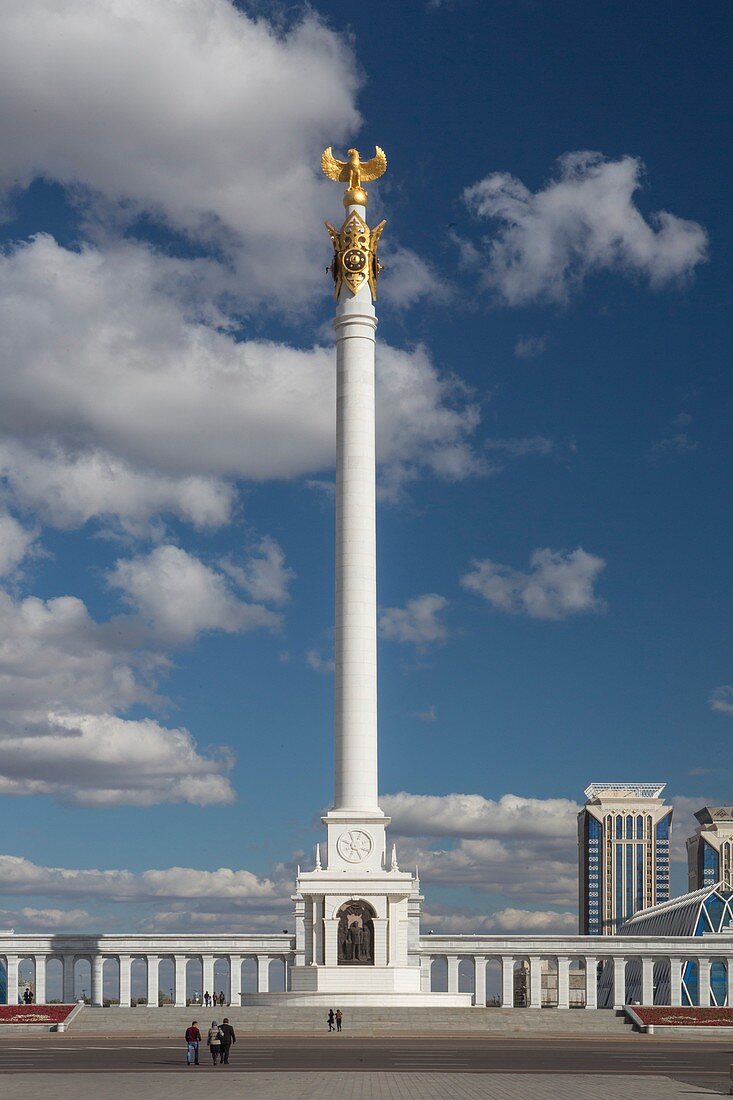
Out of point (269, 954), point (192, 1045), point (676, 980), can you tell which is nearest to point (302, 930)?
point (269, 954)

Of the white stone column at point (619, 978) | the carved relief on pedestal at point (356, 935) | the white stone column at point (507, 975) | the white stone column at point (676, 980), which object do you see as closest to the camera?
the carved relief on pedestal at point (356, 935)

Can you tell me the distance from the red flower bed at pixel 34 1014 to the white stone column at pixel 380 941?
16.0 meters

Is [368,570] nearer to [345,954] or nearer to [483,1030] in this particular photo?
[345,954]

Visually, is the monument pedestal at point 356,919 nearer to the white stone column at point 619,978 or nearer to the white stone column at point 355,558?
the white stone column at point 355,558

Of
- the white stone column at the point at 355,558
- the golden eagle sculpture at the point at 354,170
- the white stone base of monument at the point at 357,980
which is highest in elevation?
the golden eagle sculpture at the point at 354,170

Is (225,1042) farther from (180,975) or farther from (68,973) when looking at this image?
(68,973)

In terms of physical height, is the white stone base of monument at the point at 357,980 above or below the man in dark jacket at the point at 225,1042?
below

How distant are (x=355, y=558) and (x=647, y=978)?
33.1 metres

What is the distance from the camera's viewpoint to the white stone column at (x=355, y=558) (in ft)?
274

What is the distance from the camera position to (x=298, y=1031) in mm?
67375

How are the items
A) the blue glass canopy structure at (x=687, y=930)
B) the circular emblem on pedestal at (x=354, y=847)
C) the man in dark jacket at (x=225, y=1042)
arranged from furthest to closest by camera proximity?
the blue glass canopy structure at (x=687, y=930) → the circular emblem on pedestal at (x=354, y=847) → the man in dark jacket at (x=225, y=1042)

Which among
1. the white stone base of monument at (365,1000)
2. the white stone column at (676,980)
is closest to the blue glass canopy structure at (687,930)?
the white stone column at (676,980)

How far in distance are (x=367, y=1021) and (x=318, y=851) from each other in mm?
13482

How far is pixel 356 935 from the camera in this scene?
262ft
